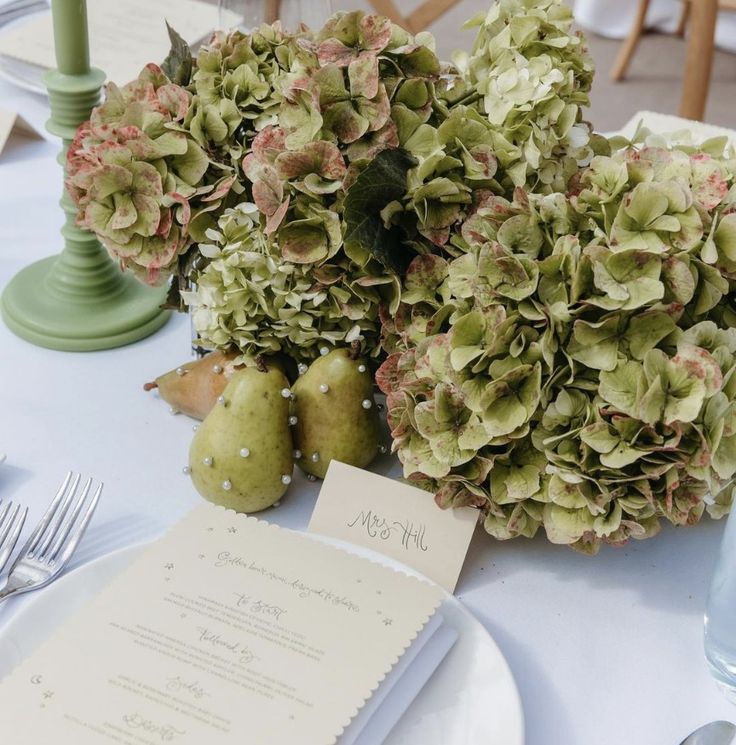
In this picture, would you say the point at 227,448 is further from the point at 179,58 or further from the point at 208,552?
the point at 179,58

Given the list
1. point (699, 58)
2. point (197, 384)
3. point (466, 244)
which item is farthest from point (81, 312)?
point (699, 58)

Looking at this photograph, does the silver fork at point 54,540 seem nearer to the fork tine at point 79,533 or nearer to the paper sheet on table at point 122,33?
the fork tine at point 79,533

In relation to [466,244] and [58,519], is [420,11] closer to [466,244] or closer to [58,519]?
[466,244]

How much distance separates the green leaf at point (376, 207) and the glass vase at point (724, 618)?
0.90 feet

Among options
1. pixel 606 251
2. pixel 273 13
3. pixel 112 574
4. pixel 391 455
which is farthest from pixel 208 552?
pixel 273 13

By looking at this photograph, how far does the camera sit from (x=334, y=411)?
707 mm

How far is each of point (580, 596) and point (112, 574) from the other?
314mm

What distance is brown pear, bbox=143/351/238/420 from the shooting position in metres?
0.75

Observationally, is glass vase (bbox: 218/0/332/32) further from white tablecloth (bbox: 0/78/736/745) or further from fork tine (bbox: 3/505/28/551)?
fork tine (bbox: 3/505/28/551)

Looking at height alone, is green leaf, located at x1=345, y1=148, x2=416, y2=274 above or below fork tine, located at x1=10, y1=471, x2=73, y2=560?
above

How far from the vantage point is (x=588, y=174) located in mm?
646

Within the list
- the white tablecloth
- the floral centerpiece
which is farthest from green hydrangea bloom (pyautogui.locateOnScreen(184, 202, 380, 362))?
the white tablecloth

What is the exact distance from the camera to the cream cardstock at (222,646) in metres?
0.51

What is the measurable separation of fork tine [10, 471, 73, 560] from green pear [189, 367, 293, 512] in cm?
9
